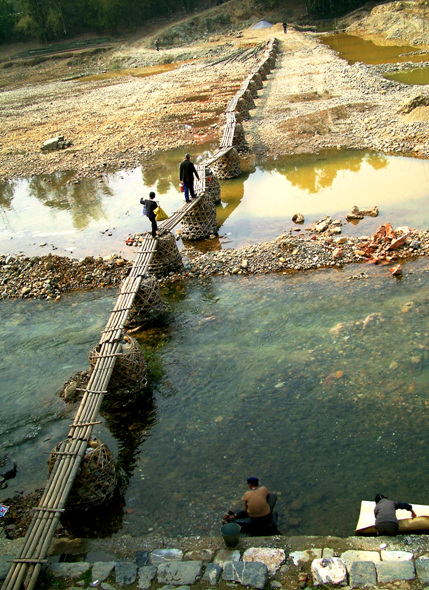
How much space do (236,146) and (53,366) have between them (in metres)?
12.3

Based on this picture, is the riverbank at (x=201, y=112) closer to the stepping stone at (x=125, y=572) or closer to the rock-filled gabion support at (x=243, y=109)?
the rock-filled gabion support at (x=243, y=109)

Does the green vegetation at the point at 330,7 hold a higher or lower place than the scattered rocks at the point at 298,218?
higher

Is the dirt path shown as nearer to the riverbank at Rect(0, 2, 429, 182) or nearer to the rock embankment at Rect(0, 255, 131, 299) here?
the riverbank at Rect(0, 2, 429, 182)

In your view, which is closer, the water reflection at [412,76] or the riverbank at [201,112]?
the riverbank at [201,112]

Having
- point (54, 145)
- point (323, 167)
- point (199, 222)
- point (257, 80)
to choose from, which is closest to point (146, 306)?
point (199, 222)

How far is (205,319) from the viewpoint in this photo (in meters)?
10.2

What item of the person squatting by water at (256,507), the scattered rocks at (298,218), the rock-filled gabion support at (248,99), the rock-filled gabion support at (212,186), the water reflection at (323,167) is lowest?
the person squatting by water at (256,507)

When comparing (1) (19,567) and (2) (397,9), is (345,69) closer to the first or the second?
(2) (397,9)

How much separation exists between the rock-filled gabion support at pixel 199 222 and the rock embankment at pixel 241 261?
576 millimetres

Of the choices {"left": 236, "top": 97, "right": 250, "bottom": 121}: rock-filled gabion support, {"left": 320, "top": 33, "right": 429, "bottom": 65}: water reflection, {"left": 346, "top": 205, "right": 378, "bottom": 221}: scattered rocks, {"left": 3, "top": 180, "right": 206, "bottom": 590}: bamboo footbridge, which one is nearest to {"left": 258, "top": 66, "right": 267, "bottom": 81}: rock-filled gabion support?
{"left": 320, "top": 33, "right": 429, "bottom": 65}: water reflection

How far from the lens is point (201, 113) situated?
2567cm

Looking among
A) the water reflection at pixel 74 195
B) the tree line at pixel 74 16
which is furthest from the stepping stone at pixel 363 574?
the tree line at pixel 74 16

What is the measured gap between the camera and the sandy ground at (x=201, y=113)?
738 inches

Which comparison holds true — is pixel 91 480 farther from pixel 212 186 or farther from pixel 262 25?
pixel 262 25
